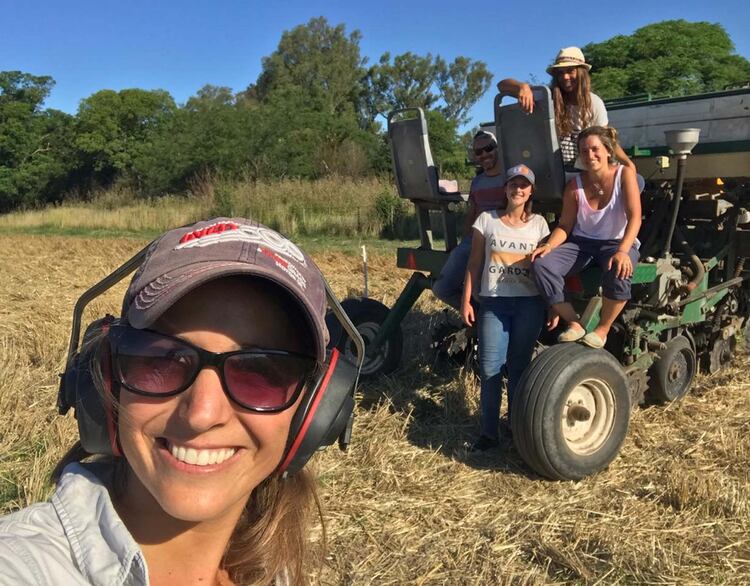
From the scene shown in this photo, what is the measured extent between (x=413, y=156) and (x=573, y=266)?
163 centimetres

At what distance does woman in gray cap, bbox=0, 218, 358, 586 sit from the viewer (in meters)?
1.21

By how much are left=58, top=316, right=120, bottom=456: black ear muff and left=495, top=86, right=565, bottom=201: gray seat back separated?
3577mm

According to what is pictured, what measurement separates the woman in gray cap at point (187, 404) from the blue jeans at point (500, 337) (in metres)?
3.14

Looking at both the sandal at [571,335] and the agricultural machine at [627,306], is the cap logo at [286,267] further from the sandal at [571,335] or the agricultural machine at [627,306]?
the sandal at [571,335]

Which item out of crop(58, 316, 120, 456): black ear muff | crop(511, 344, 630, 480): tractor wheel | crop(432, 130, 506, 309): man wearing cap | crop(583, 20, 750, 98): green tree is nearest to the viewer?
crop(58, 316, 120, 456): black ear muff

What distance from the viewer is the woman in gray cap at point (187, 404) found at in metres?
1.21

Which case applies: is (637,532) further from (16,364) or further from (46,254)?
(46,254)

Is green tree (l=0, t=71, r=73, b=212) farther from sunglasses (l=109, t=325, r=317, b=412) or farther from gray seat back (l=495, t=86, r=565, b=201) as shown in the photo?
sunglasses (l=109, t=325, r=317, b=412)

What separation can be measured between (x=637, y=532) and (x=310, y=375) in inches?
107

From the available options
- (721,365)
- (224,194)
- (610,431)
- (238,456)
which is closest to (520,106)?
(610,431)

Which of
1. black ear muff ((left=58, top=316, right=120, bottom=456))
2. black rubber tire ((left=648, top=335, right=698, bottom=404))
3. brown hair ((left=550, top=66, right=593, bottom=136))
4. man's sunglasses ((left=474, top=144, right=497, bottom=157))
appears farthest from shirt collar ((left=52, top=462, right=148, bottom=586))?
black rubber tire ((left=648, top=335, right=698, bottom=404))

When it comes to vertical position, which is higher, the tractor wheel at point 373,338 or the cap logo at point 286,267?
the cap logo at point 286,267

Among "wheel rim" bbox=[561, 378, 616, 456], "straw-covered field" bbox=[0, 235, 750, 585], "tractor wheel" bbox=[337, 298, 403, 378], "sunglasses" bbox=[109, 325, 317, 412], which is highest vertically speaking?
"sunglasses" bbox=[109, 325, 317, 412]

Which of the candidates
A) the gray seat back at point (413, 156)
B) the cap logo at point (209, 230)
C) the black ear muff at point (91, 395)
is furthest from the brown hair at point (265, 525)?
the gray seat back at point (413, 156)
